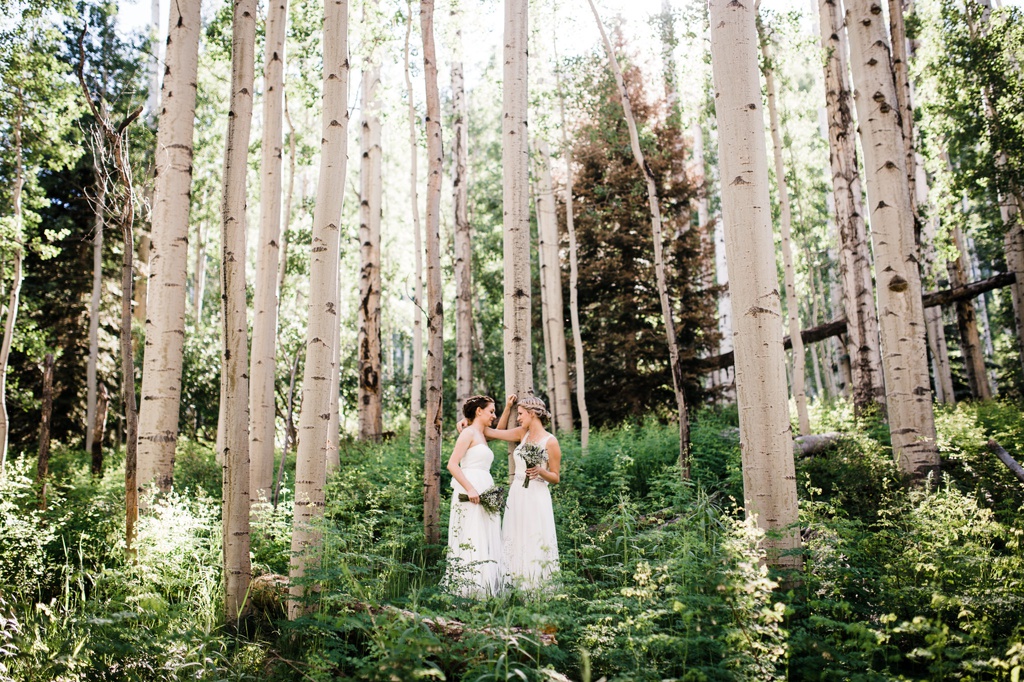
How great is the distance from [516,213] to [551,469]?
267 centimetres

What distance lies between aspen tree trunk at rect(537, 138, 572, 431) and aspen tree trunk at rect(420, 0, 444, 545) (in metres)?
7.56

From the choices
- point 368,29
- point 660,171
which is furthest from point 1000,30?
point 368,29

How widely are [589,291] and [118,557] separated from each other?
1298 cm

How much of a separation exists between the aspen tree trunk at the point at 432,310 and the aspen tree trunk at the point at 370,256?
5090 millimetres

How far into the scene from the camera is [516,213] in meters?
6.78

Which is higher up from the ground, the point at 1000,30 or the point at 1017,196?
the point at 1000,30

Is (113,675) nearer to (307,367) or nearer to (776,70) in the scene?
(307,367)

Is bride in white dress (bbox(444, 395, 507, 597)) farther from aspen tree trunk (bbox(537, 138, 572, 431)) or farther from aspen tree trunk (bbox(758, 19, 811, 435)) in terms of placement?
aspen tree trunk (bbox(537, 138, 572, 431))

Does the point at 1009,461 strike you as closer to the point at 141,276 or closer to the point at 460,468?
the point at 460,468

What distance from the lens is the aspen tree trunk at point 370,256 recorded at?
39.3 feet

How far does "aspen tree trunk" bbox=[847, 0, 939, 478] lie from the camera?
21.3 feet

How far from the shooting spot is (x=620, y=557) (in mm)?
5859

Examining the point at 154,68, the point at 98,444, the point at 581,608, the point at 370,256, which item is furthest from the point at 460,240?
the point at 154,68

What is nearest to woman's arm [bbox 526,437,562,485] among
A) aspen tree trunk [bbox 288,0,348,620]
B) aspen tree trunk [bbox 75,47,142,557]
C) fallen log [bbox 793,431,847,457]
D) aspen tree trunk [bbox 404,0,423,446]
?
aspen tree trunk [bbox 288,0,348,620]
